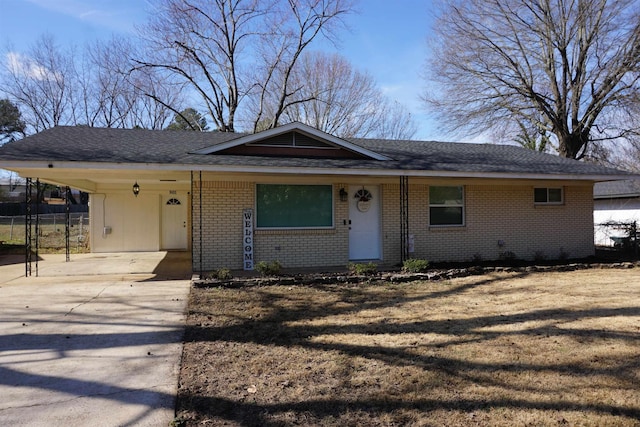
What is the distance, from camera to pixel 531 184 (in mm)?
12289

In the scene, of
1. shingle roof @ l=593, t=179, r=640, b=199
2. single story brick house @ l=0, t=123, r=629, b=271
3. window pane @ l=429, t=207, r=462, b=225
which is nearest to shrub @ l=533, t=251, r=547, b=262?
single story brick house @ l=0, t=123, r=629, b=271

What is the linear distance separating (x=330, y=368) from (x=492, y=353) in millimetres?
1703

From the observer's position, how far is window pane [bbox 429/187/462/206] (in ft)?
38.3

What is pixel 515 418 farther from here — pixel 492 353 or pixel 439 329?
pixel 439 329

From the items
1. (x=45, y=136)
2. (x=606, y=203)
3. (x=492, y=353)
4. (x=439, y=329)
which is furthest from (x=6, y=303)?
(x=606, y=203)

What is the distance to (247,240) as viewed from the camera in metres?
10.1

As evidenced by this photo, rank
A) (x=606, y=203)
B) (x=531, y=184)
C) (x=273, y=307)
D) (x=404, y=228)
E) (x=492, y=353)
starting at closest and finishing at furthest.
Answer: (x=492, y=353)
(x=273, y=307)
(x=404, y=228)
(x=531, y=184)
(x=606, y=203)

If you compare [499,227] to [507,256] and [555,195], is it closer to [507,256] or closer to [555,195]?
[507,256]

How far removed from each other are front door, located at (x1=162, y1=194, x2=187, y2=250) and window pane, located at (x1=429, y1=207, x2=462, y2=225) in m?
8.79

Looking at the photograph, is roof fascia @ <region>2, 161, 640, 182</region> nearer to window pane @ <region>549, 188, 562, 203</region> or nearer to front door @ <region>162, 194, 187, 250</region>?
window pane @ <region>549, 188, 562, 203</region>

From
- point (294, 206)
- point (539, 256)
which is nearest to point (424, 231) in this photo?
point (539, 256)

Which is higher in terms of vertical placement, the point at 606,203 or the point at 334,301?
the point at 606,203

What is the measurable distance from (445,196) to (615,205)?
15174mm

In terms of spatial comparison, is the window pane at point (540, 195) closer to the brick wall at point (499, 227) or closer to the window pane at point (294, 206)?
the brick wall at point (499, 227)
